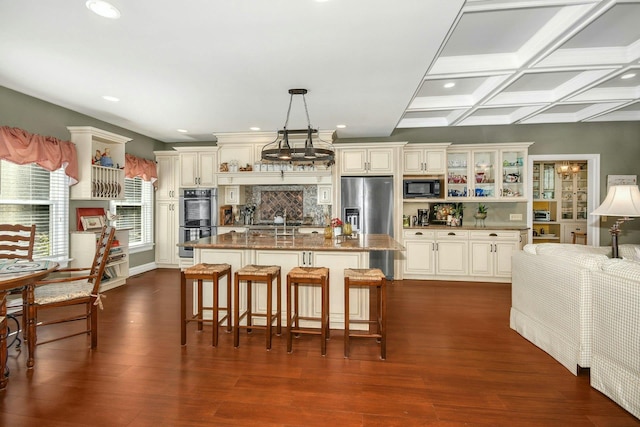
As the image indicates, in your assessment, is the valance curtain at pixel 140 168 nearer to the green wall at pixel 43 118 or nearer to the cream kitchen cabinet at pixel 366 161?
the green wall at pixel 43 118

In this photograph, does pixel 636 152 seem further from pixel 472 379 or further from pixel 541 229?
pixel 472 379

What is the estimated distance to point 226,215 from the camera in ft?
19.1

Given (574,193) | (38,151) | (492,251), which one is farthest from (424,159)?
(38,151)

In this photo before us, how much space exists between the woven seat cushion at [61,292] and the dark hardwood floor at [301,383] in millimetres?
500

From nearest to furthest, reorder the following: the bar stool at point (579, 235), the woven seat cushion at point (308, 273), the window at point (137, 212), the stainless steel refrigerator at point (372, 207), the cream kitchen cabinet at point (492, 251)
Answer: the woven seat cushion at point (308, 273)
the cream kitchen cabinet at point (492, 251)
the stainless steel refrigerator at point (372, 207)
the window at point (137, 212)
the bar stool at point (579, 235)

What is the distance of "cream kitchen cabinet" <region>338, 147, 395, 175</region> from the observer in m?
5.42

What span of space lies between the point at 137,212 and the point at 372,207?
4439 millimetres

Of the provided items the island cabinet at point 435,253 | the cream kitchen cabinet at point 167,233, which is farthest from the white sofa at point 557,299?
the cream kitchen cabinet at point 167,233

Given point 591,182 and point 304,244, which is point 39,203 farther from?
point 591,182

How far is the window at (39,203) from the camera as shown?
3.69 meters

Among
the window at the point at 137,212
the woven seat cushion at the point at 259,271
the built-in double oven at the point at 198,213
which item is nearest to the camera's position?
the woven seat cushion at the point at 259,271

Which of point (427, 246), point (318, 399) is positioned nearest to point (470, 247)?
point (427, 246)

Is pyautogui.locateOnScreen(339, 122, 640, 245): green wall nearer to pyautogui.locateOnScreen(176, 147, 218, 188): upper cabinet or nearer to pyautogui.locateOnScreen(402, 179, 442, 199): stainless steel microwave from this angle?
pyautogui.locateOnScreen(402, 179, 442, 199): stainless steel microwave

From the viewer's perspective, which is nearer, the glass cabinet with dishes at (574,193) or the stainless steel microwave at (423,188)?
the stainless steel microwave at (423,188)
